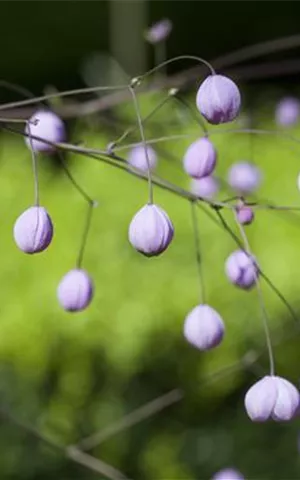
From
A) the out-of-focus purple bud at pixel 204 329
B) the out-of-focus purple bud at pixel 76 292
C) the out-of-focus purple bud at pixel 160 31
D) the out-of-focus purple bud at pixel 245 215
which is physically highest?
the out-of-focus purple bud at pixel 160 31

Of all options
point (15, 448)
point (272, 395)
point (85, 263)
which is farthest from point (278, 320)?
point (272, 395)

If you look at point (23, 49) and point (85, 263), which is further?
point (23, 49)

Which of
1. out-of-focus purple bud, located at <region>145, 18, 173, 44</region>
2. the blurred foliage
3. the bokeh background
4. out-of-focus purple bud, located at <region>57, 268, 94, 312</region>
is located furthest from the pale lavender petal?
the blurred foliage

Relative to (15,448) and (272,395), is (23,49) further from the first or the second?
(272,395)

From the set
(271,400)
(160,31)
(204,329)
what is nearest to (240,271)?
(204,329)

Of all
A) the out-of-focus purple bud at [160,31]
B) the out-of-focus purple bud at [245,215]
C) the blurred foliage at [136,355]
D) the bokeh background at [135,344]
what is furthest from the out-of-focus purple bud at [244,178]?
the out-of-focus purple bud at [245,215]

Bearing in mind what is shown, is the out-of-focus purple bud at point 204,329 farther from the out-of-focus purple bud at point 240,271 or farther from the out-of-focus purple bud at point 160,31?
the out-of-focus purple bud at point 160,31

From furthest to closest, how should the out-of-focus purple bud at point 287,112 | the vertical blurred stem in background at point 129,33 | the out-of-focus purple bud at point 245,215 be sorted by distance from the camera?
the vertical blurred stem in background at point 129,33 < the out-of-focus purple bud at point 287,112 < the out-of-focus purple bud at point 245,215
